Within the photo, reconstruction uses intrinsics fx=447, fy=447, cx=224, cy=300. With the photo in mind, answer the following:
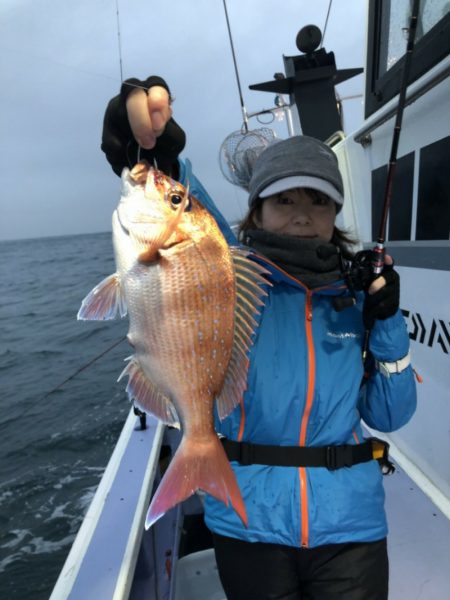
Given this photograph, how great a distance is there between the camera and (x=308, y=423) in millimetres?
1604

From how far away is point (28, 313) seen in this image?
1589 centimetres

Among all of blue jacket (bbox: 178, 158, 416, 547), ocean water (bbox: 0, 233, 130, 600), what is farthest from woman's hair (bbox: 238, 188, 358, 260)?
ocean water (bbox: 0, 233, 130, 600)

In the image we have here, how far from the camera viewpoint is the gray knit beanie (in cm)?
172

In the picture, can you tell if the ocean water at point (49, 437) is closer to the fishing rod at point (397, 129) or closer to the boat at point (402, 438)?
→ the boat at point (402, 438)

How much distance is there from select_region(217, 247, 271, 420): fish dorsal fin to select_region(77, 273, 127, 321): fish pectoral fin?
0.37 meters

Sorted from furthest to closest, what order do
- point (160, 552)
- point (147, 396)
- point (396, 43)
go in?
1. point (396, 43)
2. point (160, 552)
3. point (147, 396)

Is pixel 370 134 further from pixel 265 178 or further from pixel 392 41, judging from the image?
pixel 265 178

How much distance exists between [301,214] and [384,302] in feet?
1.67

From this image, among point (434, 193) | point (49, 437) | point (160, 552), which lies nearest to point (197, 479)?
point (160, 552)

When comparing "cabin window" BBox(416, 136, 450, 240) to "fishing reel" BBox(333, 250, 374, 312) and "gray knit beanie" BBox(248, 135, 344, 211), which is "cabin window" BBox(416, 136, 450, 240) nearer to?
"gray knit beanie" BBox(248, 135, 344, 211)

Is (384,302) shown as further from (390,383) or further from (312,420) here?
(312,420)

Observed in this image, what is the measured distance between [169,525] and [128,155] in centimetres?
239

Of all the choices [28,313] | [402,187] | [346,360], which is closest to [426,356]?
[402,187]

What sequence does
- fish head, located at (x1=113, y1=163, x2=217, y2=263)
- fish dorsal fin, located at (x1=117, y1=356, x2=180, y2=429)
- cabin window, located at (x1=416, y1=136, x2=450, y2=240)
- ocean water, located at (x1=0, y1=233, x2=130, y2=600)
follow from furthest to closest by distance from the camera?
ocean water, located at (x1=0, y1=233, x2=130, y2=600), cabin window, located at (x1=416, y1=136, x2=450, y2=240), fish dorsal fin, located at (x1=117, y1=356, x2=180, y2=429), fish head, located at (x1=113, y1=163, x2=217, y2=263)
